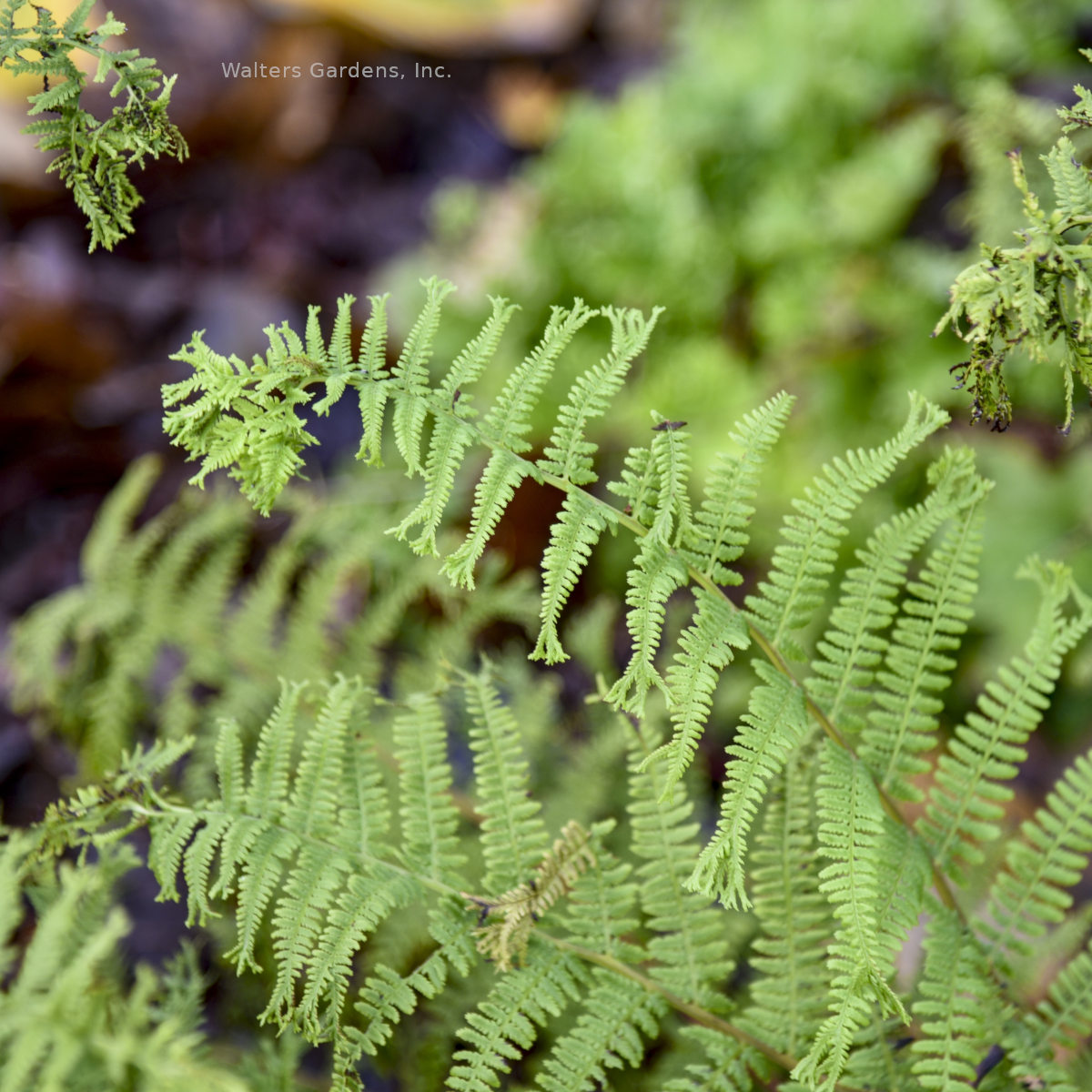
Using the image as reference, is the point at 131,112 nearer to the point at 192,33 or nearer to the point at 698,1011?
the point at 698,1011

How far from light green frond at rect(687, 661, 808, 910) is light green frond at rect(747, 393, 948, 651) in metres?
0.07

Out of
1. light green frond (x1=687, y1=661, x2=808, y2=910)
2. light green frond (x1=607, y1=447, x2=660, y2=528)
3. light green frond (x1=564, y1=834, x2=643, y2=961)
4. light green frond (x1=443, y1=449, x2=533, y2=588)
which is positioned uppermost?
light green frond (x1=607, y1=447, x2=660, y2=528)

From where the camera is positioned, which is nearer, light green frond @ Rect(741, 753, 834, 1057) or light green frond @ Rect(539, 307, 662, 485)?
light green frond @ Rect(539, 307, 662, 485)

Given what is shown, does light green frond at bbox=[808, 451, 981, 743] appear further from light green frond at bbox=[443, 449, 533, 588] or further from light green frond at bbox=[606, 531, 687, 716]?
light green frond at bbox=[443, 449, 533, 588]

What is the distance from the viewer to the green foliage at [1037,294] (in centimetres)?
85

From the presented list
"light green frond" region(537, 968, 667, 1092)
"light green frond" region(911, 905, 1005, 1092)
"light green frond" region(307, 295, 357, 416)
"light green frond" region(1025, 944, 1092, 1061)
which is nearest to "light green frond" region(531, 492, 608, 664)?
"light green frond" region(307, 295, 357, 416)

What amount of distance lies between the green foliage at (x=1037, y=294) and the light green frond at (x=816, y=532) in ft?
0.34

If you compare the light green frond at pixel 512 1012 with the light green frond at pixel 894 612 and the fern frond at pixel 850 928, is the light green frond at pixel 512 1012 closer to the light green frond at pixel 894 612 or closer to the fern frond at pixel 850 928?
the fern frond at pixel 850 928

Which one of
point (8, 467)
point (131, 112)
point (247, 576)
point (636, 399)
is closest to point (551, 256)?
point (636, 399)

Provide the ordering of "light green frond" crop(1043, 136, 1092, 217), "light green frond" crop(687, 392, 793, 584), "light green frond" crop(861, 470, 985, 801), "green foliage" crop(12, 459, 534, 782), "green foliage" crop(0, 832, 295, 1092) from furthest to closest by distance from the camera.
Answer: "green foliage" crop(12, 459, 534, 782) → "light green frond" crop(861, 470, 985, 801) → "light green frond" crop(687, 392, 793, 584) → "light green frond" crop(1043, 136, 1092, 217) → "green foliage" crop(0, 832, 295, 1092)

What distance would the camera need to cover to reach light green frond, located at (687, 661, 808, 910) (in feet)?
3.01

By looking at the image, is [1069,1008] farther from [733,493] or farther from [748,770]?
[733,493]

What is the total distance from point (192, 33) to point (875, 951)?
4785mm

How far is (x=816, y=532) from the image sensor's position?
3.42 feet
